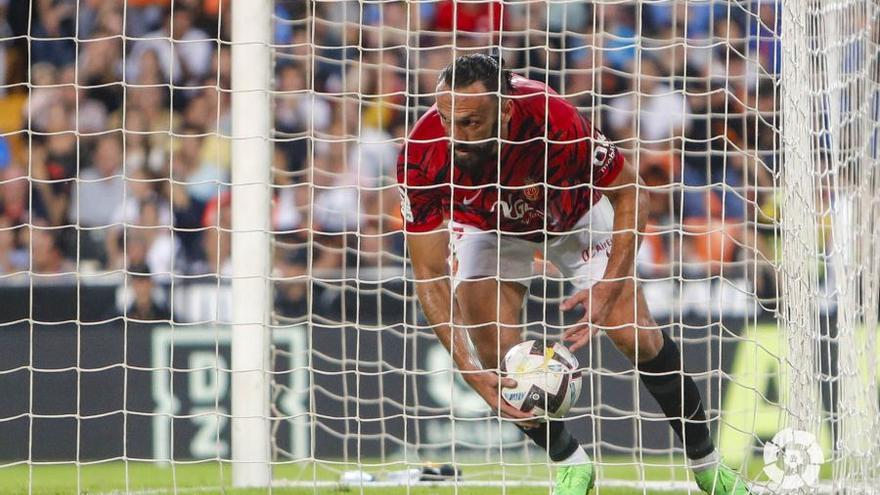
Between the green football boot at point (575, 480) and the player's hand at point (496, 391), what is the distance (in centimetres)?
19

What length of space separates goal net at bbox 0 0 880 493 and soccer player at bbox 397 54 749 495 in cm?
13

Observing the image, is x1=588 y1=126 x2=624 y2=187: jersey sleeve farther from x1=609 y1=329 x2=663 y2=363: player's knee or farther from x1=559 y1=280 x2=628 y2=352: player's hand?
x1=609 y1=329 x2=663 y2=363: player's knee

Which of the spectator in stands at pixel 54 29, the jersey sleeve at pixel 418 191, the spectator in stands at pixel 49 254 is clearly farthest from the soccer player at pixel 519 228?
the spectator in stands at pixel 54 29

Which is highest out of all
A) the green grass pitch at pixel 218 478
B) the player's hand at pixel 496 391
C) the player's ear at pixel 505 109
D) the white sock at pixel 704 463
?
the player's ear at pixel 505 109

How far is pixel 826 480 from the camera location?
18.4 feet

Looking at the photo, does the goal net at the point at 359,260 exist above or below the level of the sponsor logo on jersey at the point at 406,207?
below

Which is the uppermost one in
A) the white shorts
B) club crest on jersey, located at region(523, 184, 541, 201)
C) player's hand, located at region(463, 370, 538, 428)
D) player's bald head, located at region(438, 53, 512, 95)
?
player's bald head, located at region(438, 53, 512, 95)

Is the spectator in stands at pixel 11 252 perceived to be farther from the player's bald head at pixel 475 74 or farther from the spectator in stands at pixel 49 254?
the player's bald head at pixel 475 74

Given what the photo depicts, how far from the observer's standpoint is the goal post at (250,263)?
5223 mm

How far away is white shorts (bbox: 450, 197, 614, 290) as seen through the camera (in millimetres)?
4387

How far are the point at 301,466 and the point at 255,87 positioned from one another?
2.01 metres

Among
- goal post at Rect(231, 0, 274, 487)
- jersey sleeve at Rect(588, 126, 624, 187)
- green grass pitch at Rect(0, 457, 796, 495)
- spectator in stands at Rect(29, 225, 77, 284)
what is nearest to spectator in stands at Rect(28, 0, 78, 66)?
spectator in stands at Rect(29, 225, 77, 284)

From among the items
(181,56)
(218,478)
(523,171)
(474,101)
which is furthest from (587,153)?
(181,56)

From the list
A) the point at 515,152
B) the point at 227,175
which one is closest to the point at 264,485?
the point at 515,152
